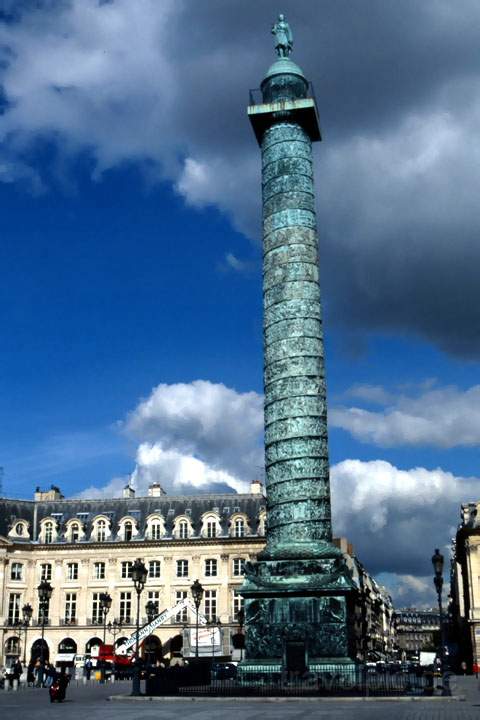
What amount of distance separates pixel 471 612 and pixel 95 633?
68.1 ft

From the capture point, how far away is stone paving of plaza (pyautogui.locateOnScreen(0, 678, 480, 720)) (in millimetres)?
15383

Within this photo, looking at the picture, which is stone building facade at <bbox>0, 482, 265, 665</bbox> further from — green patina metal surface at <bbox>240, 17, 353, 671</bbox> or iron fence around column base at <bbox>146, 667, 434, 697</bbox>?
iron fence around column base at <bbox>146, 667, 434, 697</bbox>

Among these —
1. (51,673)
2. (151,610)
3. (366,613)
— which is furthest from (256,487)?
(51,673)

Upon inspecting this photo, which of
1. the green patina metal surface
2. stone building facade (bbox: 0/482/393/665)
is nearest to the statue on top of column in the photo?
the green patina metal surface

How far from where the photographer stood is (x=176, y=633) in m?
49.3

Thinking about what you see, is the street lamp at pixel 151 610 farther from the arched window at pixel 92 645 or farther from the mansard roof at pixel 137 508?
the mansard roof at pixel 137 508

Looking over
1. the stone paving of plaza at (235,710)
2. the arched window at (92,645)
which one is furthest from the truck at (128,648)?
the stone paving of plaza at (235,710)

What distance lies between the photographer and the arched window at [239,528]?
50812 millimetres

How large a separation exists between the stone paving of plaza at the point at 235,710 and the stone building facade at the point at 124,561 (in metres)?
28.7

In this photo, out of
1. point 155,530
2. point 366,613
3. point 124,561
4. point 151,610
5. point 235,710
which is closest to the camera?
point 235,710

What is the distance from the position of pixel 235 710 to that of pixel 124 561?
1405 inches

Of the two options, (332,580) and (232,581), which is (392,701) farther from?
(232,581)

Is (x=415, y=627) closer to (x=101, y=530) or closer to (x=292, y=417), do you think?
(x=101, y=530)

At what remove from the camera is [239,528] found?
5103cm
